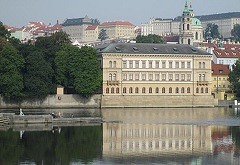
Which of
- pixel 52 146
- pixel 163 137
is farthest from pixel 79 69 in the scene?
pixel 52 146

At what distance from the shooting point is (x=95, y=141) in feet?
156

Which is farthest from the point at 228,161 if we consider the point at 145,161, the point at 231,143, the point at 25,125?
the point at 25,125

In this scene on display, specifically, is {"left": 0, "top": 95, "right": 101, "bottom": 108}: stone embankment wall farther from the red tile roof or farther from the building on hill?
the red tile roof

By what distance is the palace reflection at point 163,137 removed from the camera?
1694 inches

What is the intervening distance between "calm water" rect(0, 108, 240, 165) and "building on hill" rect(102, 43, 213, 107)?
85.1 ft

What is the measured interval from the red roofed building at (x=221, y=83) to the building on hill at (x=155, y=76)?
8847 mm

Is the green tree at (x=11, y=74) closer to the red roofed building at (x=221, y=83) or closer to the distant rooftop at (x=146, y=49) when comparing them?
the distant rooftop at (x=146, y=49)

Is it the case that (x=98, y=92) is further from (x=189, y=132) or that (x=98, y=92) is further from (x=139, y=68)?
(x=189, y=132)

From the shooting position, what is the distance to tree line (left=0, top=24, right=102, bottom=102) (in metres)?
83.5

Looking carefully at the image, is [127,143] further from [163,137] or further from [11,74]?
[11,74]

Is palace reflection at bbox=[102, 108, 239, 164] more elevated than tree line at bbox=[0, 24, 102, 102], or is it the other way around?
tree line at bbox=[0, 24, 102, 102]

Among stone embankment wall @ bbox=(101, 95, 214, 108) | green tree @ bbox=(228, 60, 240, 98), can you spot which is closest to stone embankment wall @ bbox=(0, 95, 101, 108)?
stone embankment wall @ bbox=(101, 95, 214, 108)

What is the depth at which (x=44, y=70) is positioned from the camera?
280 ft

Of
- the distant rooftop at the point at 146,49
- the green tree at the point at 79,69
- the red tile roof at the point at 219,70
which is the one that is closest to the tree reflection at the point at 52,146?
the green tree at the point at 79,69
